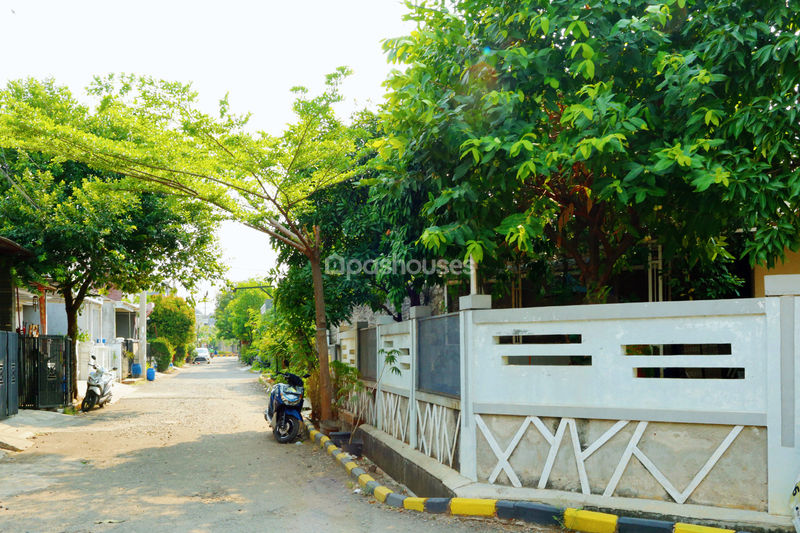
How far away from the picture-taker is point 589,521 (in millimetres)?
5523

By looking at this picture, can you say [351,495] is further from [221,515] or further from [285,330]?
[285,330]

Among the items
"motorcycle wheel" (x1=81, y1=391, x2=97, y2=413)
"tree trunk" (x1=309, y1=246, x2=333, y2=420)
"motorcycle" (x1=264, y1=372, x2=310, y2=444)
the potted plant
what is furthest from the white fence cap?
"motorcycle wheel" (x1=81, y1=391, x2=97, y2=413)

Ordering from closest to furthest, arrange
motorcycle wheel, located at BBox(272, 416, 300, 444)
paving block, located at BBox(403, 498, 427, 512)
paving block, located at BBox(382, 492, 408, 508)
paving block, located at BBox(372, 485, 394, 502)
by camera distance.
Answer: paving block, located at BBox(403, 498, 427, 512) < paving block, located at BBox(382, 492, 408, 508) < paving block, located at BBox(372, 485, 394, 502) < motorcycle wheel, located at BBox(272, 416, 300, 444)

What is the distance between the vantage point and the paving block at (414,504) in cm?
663

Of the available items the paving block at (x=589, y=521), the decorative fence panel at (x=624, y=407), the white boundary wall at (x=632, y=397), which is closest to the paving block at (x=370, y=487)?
the white boundary wall at (x=632, y=397)

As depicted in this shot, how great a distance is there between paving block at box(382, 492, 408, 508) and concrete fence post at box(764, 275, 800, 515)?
3.35m

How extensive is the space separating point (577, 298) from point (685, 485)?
6.43 meters

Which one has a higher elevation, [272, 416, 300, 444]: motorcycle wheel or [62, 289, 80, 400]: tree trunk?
[62, 289, 80, 400]: tree trunk

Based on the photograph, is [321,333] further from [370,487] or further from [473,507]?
[473,507]

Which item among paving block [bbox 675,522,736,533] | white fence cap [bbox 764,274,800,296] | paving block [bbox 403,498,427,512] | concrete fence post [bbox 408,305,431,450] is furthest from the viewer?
concrete fence post [bbox 408,305,431,450]

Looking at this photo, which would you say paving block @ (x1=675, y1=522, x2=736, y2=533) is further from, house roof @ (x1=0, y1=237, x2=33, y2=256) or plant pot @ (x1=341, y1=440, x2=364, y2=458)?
house roof @ (x1=0, y1=237, x2=33, y2=256)

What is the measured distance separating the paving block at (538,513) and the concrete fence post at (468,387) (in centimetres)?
78

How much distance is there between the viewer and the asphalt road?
6.36 m

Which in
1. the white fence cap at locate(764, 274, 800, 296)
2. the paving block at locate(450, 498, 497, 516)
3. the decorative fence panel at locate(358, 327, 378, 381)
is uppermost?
the white fence cap at locate(764, 274, 800, 296)
